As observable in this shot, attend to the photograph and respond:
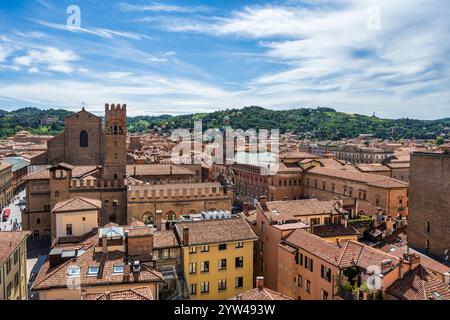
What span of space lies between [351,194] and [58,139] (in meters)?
43.9

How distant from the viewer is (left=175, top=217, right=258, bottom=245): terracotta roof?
1033 inches

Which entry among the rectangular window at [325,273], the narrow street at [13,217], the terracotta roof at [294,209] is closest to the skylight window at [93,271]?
the rectangular window at [325,273]

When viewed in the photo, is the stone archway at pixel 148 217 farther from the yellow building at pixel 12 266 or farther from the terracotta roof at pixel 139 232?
the yellow building at pixel 12 266

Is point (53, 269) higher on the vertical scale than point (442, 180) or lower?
lower

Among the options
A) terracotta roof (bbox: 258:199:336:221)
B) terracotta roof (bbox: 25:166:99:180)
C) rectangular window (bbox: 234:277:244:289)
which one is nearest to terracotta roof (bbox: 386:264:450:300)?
rectangular window (bbox: 234:277:244:289)

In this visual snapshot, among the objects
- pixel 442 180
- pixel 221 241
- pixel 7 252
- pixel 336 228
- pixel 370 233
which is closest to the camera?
pixel 7 252

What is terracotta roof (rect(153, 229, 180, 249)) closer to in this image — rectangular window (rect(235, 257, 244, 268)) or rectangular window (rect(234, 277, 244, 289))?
rectangular window (rect(235, 257, 244, 268))

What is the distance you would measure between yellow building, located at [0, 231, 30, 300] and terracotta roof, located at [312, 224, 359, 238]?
2055 cm

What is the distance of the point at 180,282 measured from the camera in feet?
79.2

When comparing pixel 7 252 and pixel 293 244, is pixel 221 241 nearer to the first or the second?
pixel 293 244

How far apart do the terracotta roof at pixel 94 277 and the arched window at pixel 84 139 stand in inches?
1508

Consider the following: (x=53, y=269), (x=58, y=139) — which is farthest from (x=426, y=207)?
(x=58, y=139)

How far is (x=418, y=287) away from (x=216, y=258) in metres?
12.7

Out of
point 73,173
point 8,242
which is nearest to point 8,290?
point 8,242
